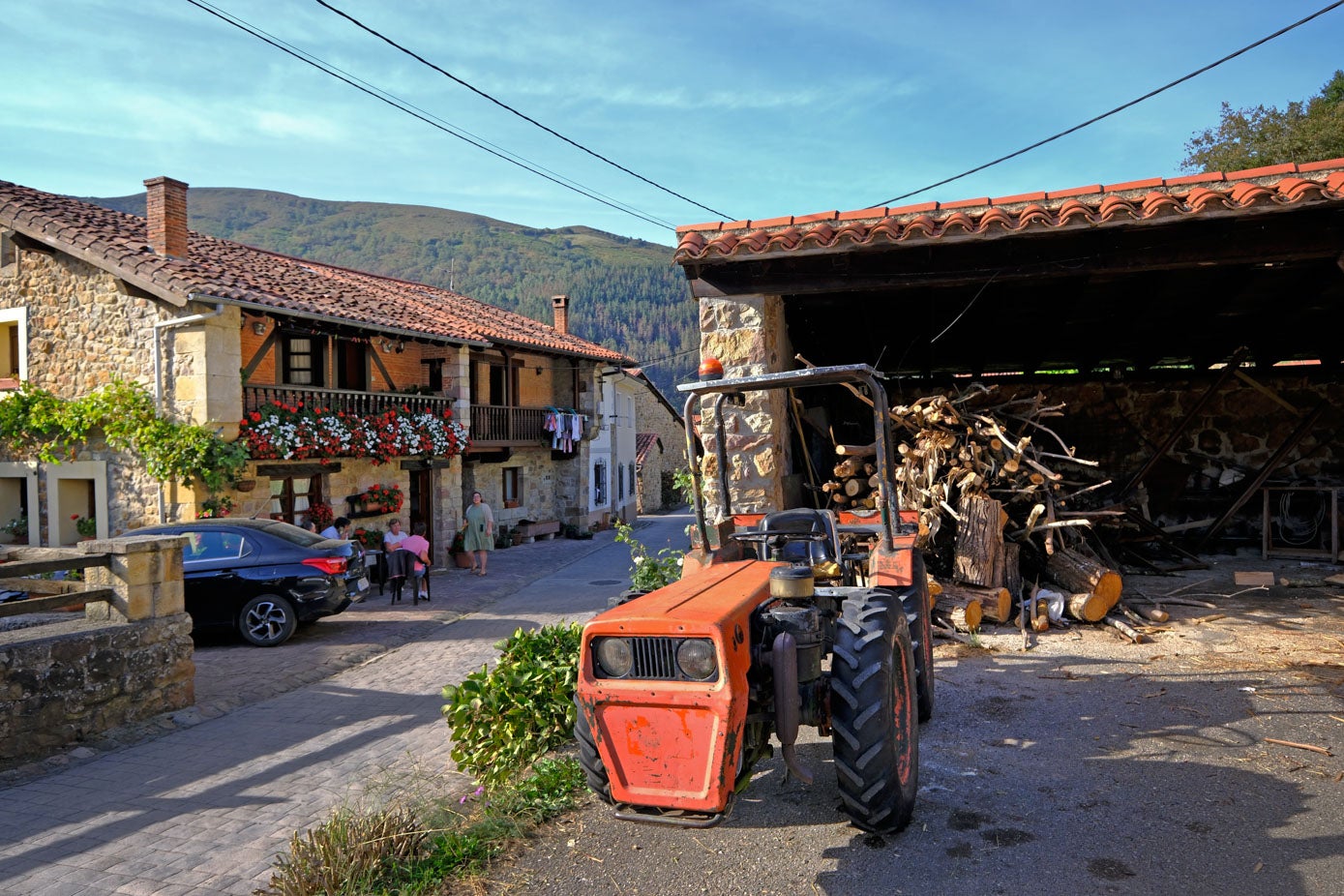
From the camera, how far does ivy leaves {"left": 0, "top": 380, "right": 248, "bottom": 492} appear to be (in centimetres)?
1201

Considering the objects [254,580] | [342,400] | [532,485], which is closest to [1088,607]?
[254,580]

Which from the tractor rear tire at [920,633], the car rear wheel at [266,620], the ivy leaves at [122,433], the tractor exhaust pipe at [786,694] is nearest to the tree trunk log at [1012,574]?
the tractor rear tire at [920,633]

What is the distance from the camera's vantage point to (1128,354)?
10.6 metres

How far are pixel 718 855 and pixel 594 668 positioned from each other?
1.08 meters

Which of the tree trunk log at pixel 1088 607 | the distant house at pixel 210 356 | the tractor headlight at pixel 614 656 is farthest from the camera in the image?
the distant house at pixel 210 356

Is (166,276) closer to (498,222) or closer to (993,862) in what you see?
(993,862)

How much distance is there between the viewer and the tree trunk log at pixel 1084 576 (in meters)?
7.36

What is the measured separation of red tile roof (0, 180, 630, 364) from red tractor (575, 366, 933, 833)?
1075 cm

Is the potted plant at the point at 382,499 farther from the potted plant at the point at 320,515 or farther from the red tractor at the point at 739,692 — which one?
the red tractor at the point at 739,692

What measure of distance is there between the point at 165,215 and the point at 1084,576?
1328 centimetres

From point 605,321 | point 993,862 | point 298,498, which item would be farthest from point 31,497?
point 605,321

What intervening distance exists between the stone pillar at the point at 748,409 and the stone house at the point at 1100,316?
2 centimetres

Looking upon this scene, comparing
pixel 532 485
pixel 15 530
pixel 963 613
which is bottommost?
pixel 963 613

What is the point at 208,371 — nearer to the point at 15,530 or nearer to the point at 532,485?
the point at 15,530
